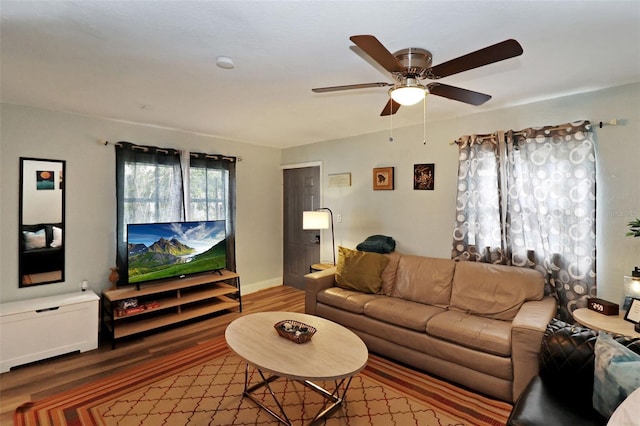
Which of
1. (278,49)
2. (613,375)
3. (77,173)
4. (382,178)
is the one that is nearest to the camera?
(613,375)

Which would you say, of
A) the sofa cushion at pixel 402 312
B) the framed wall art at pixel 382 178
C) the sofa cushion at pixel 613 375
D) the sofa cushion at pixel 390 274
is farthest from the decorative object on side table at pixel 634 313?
the framed wall art at pixel 382 178

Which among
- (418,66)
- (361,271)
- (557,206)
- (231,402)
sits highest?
(418,66)

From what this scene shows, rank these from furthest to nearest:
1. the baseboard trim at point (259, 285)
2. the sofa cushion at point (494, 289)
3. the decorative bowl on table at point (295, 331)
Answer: the baseboard trim at point (259, 285)
the sofa cushion at point (494, 289)
the decorative bowl on table at point (295, 331)

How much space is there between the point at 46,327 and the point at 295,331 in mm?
2408

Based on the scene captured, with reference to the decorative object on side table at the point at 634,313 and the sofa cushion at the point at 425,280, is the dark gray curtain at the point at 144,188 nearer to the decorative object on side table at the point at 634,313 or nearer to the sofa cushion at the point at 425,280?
the sofa cushion at the point at 425,280

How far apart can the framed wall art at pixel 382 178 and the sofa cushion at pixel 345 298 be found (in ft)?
4.57

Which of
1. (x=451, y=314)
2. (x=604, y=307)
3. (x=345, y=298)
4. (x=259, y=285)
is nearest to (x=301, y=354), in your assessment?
(x=345, y=298)

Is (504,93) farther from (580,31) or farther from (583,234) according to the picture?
(583,234)

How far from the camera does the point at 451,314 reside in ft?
9.27

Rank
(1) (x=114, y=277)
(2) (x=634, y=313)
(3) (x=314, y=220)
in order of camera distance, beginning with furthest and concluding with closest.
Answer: (3) (x=314, y=220) < (1) (x=114, y=277) < (2) (x=634, y=313)

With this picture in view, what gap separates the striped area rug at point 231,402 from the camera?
2.14 metres

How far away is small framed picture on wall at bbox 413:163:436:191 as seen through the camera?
144 inches

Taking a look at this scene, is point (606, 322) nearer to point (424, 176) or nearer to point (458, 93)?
point (458, 93)

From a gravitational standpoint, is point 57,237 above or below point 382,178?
below
